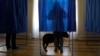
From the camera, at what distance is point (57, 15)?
8.70 feet

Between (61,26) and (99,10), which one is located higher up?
(99,10)

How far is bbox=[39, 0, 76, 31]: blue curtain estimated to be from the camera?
8.71ft

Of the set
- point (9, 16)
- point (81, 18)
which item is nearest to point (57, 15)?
point (9, 16)

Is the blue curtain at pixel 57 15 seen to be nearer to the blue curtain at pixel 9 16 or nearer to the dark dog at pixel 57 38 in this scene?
the dark dog at pixel 57 38

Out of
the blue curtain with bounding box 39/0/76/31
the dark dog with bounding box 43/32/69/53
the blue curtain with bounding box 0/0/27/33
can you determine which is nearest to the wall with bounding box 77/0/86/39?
the dark dog with bounding box 43/32/69/53

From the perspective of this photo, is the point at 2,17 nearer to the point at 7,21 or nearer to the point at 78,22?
the point at 7,21

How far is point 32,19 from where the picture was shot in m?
5.79

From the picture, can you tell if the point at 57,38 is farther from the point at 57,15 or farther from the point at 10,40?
the point at 10,40

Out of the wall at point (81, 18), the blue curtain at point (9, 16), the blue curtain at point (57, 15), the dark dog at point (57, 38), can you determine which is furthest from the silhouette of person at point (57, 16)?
the wall at point (81, 18)

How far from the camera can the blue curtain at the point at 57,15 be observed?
265 cm

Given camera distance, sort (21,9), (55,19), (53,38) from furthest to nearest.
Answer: (21,9) < (53,38) < (55,19)

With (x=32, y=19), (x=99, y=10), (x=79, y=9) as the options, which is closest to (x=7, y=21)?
(x=99, y=10)

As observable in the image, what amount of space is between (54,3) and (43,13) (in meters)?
0.22

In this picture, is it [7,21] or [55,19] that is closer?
[55,19]
